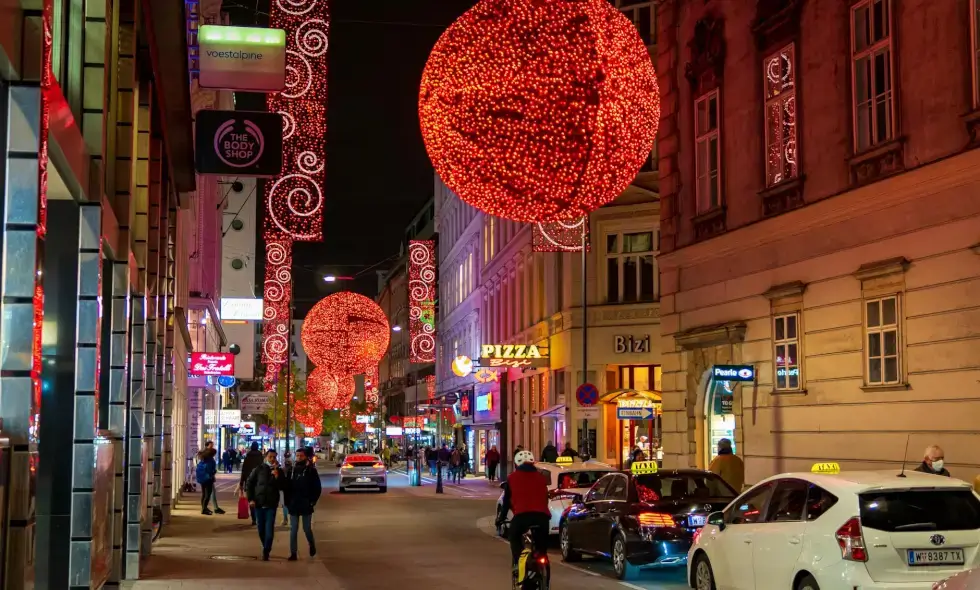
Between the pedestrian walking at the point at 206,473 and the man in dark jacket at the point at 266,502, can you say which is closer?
the man in dark jacket at the point at 266,502

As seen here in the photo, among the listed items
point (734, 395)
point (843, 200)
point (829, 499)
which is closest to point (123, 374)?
point (829, 499)

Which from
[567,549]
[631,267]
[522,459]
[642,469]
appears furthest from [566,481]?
[631,267]

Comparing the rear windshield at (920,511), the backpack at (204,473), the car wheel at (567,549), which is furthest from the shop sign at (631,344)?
the rear windshield at (920,511)

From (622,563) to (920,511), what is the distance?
698 centimetres

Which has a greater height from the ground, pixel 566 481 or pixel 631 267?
pixel 631 267

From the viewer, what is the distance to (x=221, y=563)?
808 inches

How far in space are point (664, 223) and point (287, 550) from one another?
11915 mm

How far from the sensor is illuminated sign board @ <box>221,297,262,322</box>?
214ft

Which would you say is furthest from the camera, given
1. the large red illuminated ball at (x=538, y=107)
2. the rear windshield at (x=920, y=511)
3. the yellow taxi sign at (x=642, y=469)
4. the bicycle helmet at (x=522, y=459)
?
the large red illuminated ball at (x=538, y=107)

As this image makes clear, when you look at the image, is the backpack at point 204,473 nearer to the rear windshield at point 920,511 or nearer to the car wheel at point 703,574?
the car wheel at point 703,574

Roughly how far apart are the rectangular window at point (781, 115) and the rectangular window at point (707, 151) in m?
2.34

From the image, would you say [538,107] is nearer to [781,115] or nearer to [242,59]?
[781,115]

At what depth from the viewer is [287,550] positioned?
23.5 meters

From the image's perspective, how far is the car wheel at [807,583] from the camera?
11.8 m
